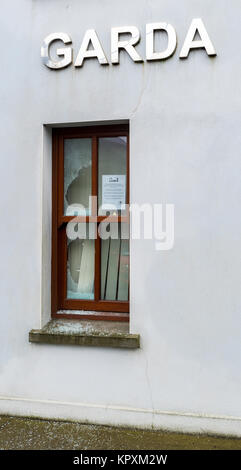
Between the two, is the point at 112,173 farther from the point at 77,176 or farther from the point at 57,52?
the point at 57,52

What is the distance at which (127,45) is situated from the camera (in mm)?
3494

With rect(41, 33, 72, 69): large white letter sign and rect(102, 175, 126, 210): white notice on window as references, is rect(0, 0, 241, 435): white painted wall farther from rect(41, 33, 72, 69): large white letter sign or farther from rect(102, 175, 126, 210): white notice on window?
rect(102, 175, 126, 210): white notice on window

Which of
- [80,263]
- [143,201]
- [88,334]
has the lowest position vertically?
[88,334]

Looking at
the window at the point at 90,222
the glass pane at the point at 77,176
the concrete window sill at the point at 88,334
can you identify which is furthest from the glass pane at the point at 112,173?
the concrete window sill at the point at 88,334

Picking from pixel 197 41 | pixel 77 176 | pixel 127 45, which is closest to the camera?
pixel 197 41

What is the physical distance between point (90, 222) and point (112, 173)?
588 millimetres

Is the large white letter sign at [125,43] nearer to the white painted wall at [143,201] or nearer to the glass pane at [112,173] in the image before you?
the white painted wall at [143,201]

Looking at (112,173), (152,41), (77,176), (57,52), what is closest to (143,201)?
(112,173)

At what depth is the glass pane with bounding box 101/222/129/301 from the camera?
12.8ft

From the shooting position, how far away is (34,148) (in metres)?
3.76

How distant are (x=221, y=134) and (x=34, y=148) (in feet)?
6.22

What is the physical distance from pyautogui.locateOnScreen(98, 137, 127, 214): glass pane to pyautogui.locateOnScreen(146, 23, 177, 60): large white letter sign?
85 cm

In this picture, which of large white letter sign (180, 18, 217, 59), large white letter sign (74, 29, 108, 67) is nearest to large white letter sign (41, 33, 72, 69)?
large white letter sign (74, 29, 108, 67)

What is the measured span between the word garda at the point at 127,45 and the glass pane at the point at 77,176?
82cm
